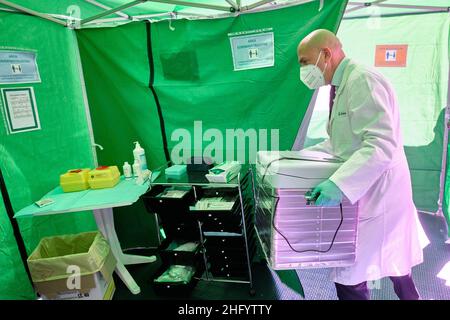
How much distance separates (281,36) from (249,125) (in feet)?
1.93

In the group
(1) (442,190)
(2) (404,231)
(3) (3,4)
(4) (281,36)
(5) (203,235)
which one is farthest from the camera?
(1) (442,190)

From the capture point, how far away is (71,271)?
166 cm

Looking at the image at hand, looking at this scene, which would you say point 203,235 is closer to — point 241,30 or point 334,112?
point 334,112

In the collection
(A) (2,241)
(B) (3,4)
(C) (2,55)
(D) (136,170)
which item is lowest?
(A) (2,241)

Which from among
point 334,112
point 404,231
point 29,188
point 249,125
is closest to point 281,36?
point 249,125

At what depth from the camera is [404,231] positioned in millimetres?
1307

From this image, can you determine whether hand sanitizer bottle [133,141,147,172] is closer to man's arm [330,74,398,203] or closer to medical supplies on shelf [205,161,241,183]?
medical supplies on shelf [205,161,241,183]

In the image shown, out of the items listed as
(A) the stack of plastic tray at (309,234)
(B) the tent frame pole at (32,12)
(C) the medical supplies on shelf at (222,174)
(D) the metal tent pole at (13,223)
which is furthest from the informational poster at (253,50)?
(D) the metal tent pole at (13,223)

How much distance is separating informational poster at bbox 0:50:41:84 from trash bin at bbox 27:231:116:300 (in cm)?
97

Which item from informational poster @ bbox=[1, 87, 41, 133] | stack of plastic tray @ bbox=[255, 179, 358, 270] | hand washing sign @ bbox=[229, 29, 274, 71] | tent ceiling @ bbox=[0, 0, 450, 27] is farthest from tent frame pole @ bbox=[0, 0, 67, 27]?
stack of plastic tray @ bbox=[255, 179, 358, 270]

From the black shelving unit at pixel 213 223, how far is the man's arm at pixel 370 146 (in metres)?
0.72

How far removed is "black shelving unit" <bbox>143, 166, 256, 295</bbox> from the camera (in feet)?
5.69

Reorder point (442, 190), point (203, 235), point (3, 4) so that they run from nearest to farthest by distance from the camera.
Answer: point (3, 4), point (203, 235), point (442, 190)

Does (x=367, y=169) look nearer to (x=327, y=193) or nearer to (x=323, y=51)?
(x=327, y=193)
